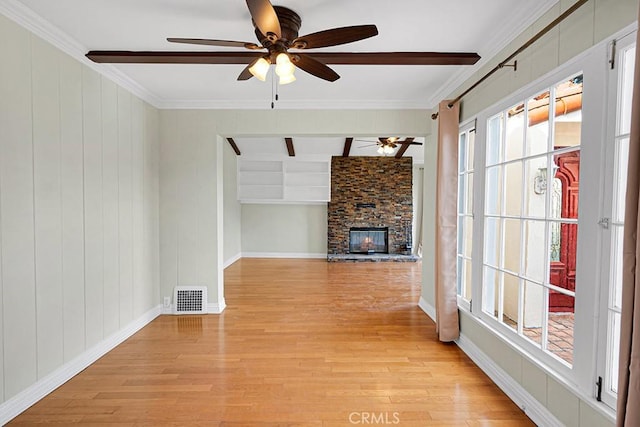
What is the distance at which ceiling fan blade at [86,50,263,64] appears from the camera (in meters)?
2.62

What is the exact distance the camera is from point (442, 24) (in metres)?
2.27

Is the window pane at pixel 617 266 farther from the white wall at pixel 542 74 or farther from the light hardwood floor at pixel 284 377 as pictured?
the light hardwood floor at pixel 284 377

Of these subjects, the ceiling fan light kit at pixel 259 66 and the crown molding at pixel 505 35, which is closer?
the crown molding at pixel 505 35

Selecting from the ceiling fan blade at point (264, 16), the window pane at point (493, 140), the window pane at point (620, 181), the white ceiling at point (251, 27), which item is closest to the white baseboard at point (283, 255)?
the white ceiling at point (251, 27)

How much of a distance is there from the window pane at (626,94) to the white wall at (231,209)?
623cm

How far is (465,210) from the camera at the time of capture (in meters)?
3.29

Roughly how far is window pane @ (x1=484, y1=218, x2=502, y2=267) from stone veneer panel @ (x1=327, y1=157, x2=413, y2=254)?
17.6 feet

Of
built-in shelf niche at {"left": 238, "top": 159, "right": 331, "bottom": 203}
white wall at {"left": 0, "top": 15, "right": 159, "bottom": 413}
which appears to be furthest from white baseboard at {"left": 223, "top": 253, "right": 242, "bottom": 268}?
white wall at {"left": 0, "top": 15, "right": 159, "bottom": 413}

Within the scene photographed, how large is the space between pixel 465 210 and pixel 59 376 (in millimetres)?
3683

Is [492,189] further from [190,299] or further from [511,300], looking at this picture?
[190,299]

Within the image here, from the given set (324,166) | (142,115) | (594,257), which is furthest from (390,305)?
(324,166)

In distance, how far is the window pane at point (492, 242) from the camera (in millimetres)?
2621

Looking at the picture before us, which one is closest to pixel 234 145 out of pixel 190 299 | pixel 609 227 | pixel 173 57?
pixel 190 299

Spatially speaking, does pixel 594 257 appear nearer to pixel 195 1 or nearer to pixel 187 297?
pixel 195 1
